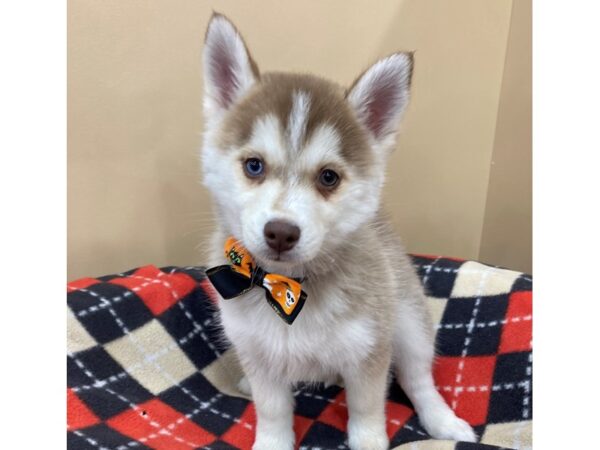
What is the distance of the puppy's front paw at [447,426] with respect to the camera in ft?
5.07

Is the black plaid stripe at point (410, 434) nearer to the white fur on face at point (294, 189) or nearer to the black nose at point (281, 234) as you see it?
the white fur on face at point (294, 189)

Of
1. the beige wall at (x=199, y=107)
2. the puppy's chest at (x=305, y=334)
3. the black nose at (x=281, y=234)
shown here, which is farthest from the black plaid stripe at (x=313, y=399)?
the black nose at (x=281, y=234)

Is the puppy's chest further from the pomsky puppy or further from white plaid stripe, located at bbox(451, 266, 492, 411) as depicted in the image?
white plaid stripe, located at bbox(451, 266, 492, 411)

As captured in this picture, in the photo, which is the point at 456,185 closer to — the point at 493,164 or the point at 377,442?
the point at 493,164

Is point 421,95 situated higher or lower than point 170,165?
higher

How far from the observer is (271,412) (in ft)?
4.74

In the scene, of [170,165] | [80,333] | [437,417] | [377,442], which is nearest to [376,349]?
[377,442]

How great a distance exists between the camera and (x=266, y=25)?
2197 mm

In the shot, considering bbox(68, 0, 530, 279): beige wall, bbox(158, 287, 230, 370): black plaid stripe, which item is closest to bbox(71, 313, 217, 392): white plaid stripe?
bbox(158, 287, 230, 370): black plaid stripe

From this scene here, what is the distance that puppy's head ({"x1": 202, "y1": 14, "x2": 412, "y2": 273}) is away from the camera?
1159 mm

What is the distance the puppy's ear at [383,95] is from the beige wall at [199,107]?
33.2 inches

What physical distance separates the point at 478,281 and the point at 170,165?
136 centimetres

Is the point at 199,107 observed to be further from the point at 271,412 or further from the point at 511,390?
the point at 511,390

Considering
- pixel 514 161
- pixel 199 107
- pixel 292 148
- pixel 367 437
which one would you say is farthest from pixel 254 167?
pixel 514 161
